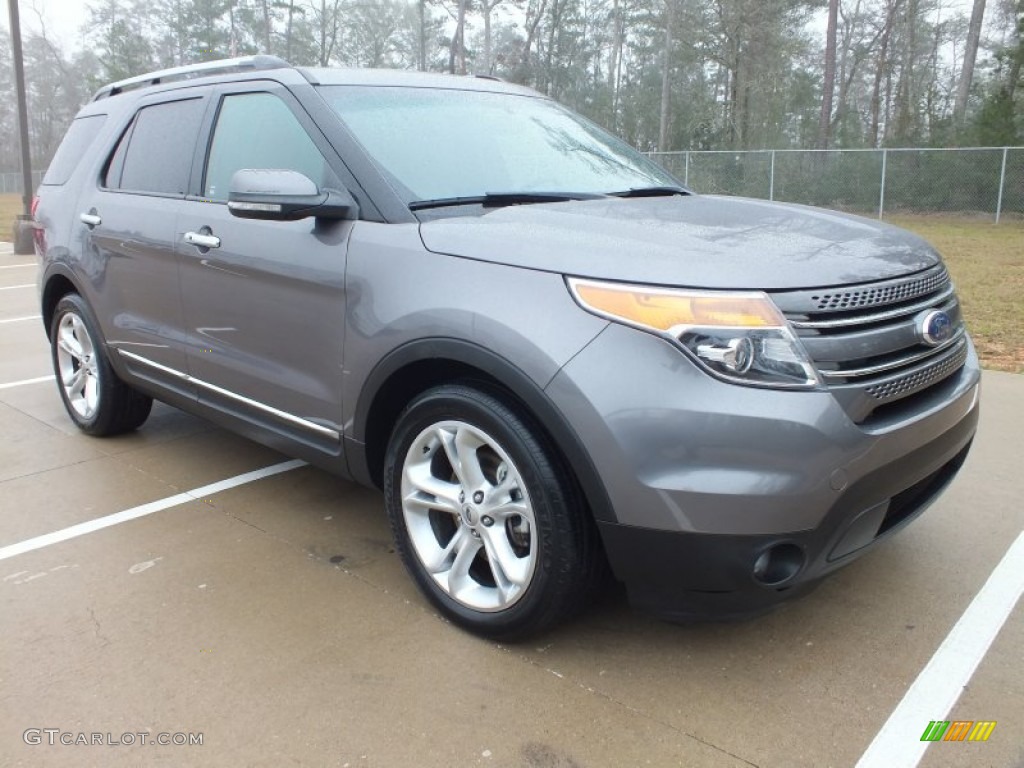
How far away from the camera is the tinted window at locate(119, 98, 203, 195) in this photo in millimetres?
3838

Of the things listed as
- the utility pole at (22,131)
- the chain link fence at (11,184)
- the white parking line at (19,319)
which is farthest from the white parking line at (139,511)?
the chain link fence at (11,184)

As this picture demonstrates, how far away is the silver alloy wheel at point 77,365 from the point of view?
15.5ft

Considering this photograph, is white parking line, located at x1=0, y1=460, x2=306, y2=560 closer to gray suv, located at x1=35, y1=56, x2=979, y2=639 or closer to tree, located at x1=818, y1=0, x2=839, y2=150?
gray suv, located at x1=35, y1=56, x2=979, y2=639

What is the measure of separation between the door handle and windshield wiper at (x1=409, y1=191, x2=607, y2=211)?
3.38 ft

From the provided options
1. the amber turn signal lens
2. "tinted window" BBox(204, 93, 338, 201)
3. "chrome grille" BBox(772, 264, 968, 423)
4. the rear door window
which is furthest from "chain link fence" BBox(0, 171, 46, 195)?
"chrome grille" BBox(772, 264, 968, 423)

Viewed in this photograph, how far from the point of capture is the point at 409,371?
2.78 meters

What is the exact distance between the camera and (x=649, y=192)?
3.46 metres

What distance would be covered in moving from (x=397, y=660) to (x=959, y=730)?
1599 millimetres

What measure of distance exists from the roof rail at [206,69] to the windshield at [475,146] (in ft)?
1.82

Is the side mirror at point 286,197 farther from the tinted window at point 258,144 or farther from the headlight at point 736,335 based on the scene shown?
the headlight at point 736,335

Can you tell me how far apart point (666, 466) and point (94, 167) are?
3753 mm

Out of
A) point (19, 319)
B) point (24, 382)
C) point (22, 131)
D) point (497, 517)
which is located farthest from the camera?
point (22, 131)

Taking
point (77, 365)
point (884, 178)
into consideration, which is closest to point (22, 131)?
point (77, 365)

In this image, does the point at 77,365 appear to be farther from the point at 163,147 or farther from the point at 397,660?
the point at 397,660
